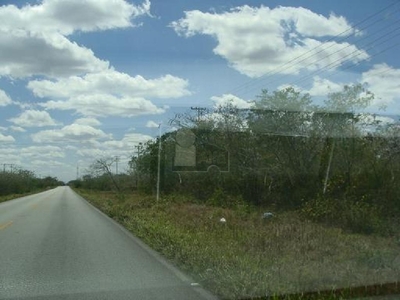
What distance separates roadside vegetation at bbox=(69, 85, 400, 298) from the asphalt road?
0.55m

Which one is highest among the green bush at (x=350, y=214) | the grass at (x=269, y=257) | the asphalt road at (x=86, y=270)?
the green bush at (x=350, y=214)

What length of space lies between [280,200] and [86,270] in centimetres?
1916

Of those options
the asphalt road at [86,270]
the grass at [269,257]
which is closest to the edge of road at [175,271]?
the asphalt road at [86,270]

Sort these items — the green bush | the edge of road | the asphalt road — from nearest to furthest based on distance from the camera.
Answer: the edge of road
the asphalt road
the green bush

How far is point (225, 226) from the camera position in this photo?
16.6 metres

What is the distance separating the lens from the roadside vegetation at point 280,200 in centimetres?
902

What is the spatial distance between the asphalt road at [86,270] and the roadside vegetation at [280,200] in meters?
0.55

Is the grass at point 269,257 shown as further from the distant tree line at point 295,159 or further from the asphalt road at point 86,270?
the distant tree line at point 295,159

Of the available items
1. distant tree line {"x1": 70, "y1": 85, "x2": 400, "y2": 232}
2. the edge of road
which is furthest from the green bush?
the edge of road

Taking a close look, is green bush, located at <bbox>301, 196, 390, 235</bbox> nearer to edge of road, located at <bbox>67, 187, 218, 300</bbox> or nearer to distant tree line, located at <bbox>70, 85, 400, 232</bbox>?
distant tree line, located at <bbox>70, 85, 400, 232</bbox>

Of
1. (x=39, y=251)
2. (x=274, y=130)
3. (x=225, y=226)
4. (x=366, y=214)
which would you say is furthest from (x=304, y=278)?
(x=274, y=130)

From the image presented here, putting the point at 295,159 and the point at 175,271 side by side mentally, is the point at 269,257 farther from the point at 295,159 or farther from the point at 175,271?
the point at 295,159

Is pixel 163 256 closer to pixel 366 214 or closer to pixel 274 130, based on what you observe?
pixel 366 214

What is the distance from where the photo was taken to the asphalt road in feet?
26.7
